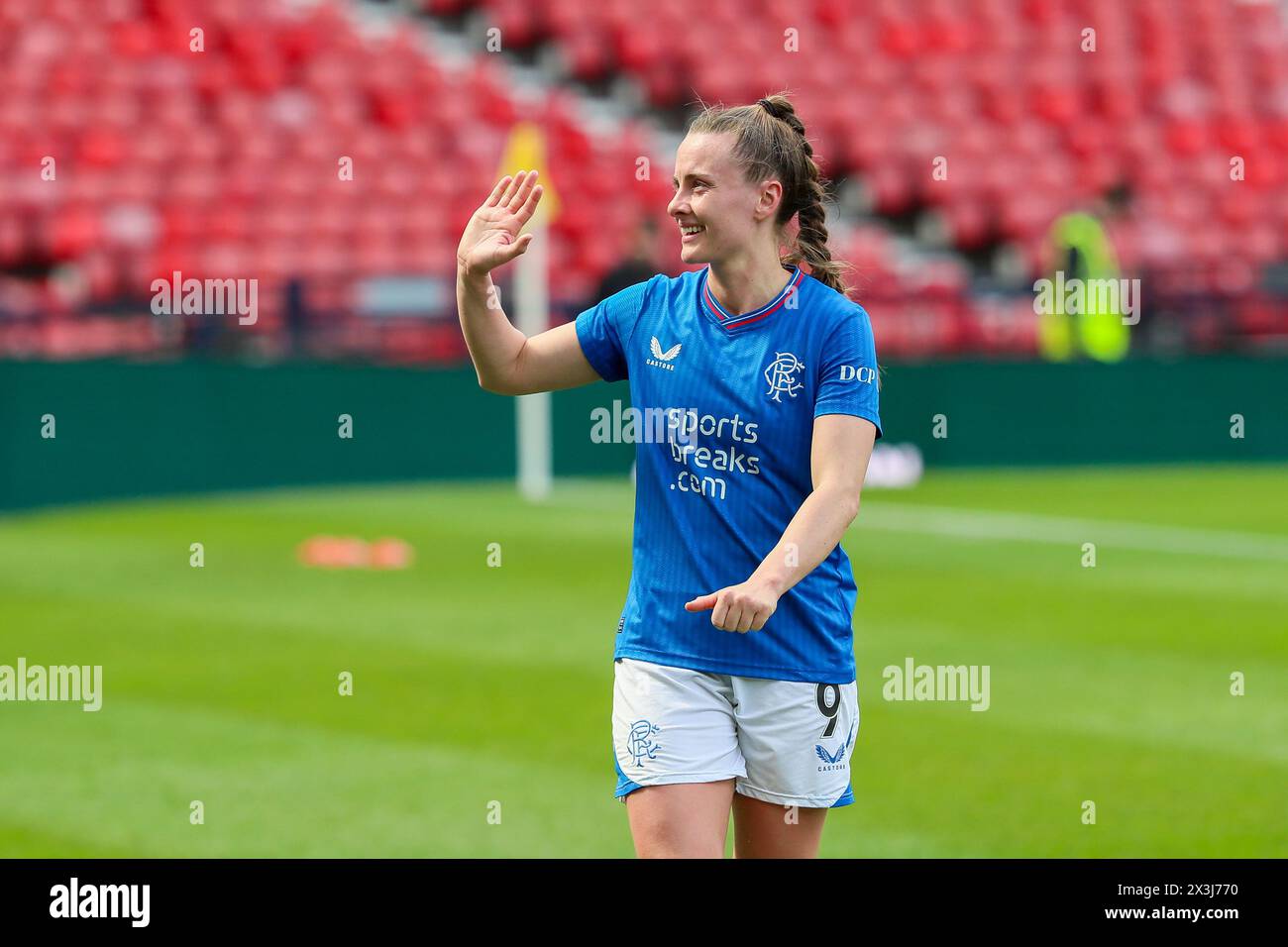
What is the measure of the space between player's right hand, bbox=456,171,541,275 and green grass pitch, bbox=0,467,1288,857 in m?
2.94

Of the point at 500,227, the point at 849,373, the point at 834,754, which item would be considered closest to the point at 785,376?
the point at 849,373

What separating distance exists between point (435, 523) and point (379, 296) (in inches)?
177

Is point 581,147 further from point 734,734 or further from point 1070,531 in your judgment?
point 734,734

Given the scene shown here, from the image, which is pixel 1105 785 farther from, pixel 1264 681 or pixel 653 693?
pixel 653 693

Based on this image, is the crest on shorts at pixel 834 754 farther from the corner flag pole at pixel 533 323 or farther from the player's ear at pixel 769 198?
the corner flag pole at pixel 533 323

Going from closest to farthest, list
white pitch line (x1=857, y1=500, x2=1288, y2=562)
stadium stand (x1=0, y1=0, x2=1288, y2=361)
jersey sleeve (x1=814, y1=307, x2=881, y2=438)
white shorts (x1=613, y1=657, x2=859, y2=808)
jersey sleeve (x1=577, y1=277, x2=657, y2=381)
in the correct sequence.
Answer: jersey sleeve (x1=814, y1=307, x2=881, y2=438)
white shorts (x1=613, y1=657, x2=859, y2=808)
jersey sleeve (x1=577, y1=277, x2=657, y2=381)
white pitch line (x1=857, y1=500, x2=1288, y2=562)
stadium stand (x1=0, y1=0, x2=1288, y2=361)

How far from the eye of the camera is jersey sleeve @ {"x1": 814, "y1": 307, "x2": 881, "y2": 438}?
4.57m

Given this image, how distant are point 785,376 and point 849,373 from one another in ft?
0.50

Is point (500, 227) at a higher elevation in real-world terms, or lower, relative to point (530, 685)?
higher

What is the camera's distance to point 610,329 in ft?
16.3

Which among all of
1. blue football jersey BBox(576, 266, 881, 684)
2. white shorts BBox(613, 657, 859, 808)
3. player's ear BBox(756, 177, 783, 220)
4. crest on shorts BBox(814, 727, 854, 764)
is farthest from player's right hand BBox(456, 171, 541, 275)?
crest on shorts BBox(814, 727, 854, 764)

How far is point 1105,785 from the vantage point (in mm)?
8266

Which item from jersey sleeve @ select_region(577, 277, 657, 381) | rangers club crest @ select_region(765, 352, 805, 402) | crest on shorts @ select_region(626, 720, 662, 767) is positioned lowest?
crest on shorts @ select_region(626, 720, 662, 767)

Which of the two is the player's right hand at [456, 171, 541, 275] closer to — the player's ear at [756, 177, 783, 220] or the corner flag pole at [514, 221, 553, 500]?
the player's ear at [756, 177, 783, 220]
